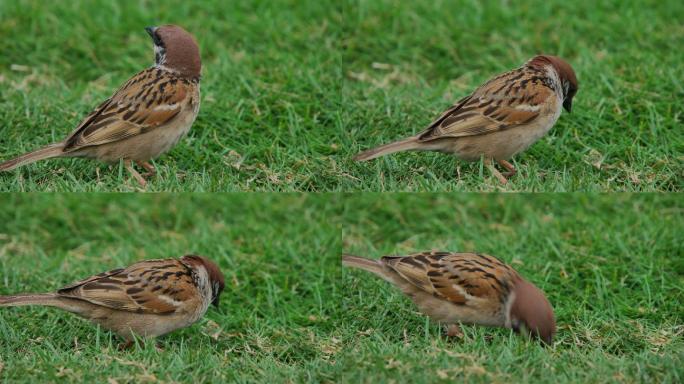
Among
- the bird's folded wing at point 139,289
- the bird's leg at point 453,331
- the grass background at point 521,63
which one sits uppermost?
the grass background at point 521,63

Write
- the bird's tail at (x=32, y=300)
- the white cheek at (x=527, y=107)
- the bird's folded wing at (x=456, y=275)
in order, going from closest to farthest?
the bird's tail at (x=32, y=300) < the bird's folded wing at (x=456, y=275) < the white cheek at (x=527, y=107)

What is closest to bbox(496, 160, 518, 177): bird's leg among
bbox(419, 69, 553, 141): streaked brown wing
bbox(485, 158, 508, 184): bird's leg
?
bbox(485, 158, 508, 184): bird's leg

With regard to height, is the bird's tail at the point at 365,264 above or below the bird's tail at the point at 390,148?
below

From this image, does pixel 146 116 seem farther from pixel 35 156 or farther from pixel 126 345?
pixel 126 345

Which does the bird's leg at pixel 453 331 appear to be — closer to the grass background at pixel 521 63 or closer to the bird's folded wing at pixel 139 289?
the grass background at pixel 521 63

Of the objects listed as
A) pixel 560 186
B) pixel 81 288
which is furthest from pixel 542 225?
pixel 81 288

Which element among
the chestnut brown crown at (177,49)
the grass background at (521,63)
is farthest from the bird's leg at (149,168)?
the grass background at (521,63)

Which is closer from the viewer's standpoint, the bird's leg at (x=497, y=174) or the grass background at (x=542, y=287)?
the grass background at (x=542, y=287)

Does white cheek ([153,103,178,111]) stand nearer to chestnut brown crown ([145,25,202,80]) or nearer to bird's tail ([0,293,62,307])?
chestnut brown crown ([145,25,202,80])
